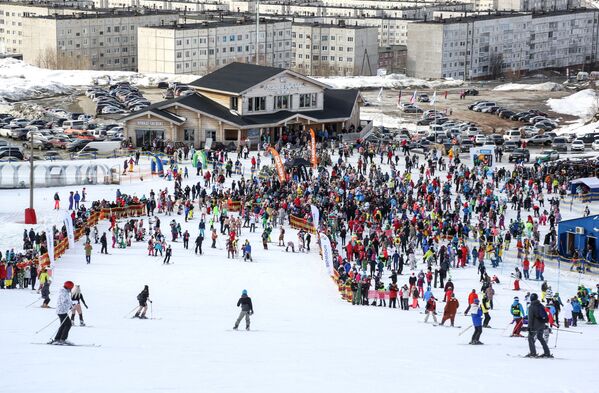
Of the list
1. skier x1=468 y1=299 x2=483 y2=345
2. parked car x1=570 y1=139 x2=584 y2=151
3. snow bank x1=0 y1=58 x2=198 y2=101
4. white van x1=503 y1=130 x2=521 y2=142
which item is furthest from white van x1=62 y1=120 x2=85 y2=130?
skier x1=468 y1=299 x2=483 y2=345

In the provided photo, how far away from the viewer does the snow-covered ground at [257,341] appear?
71.4ft

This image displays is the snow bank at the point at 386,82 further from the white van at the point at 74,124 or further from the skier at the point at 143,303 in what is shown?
the skier at the point at 143,303

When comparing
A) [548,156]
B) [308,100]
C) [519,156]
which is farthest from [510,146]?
[308,100]

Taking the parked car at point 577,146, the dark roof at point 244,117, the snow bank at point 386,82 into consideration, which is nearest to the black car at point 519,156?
the parked car at point 577,146

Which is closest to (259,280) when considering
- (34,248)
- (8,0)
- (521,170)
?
(34,248)

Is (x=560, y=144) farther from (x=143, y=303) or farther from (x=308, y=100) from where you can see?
(x=143, y=303)

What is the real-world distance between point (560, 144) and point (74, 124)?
3079 cm

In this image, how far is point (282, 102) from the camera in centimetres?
6975

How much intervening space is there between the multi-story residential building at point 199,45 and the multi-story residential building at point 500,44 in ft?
55.1

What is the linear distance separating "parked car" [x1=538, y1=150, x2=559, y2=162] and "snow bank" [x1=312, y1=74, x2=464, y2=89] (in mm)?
41787

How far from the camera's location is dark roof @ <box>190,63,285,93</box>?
6844cm

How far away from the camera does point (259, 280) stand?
1492 inches

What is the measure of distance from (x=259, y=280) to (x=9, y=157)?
30715mm

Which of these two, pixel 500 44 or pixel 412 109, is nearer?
pixel 412 109
